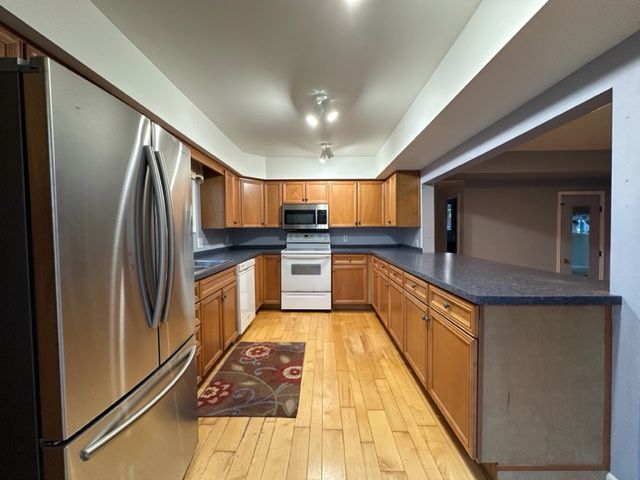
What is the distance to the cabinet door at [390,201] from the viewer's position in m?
3.96

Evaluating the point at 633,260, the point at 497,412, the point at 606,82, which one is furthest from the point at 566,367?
the point at 606,82

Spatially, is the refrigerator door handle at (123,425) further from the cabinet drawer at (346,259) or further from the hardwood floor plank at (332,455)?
the cabinet drawer at (346,259)

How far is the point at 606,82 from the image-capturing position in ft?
4.27

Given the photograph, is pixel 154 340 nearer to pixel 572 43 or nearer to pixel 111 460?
pixel 111 460

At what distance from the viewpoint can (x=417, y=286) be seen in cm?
215

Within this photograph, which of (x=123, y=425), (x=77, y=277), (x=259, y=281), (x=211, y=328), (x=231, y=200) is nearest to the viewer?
(x=77, y=277)

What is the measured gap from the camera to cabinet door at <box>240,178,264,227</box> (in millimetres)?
4137

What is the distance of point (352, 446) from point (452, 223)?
188 inches

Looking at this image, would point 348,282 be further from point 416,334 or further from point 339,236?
point 416,334

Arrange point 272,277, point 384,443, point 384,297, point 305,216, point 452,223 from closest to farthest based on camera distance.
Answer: point 384,443 < point 384,297 < point 272,277 < point 305,216 < point 452,223

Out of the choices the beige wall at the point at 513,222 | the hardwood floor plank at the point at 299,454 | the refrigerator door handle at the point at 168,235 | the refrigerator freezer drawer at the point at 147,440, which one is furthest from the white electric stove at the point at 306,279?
the refrigerator door handle at the point at 168,235

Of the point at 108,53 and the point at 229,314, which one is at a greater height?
the point at 108,53

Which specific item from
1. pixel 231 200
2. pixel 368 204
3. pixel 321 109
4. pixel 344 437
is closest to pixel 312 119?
pixel 321 109

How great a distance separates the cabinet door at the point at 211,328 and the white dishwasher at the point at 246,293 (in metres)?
0.55
